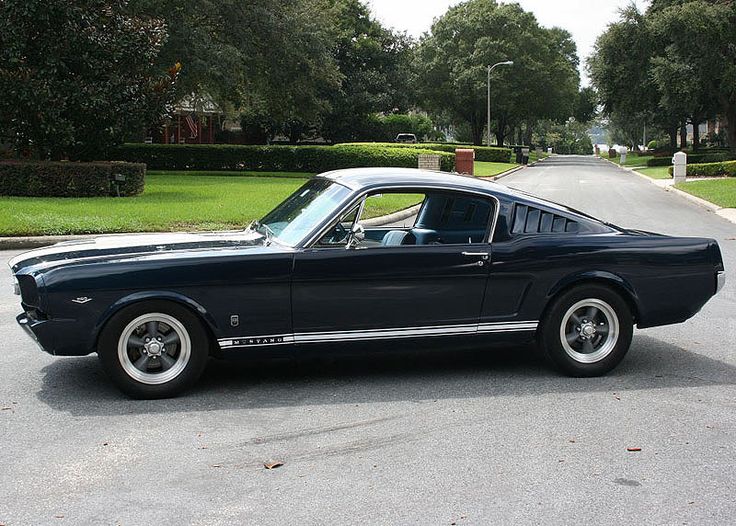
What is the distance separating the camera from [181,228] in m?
16.0

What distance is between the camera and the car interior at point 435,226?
608 centimetres

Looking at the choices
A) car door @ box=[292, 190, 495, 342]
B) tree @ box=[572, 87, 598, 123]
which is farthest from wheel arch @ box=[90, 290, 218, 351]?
tree @ box=[572, 87, 598, 123]

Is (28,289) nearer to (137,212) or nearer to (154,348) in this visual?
(154,348)

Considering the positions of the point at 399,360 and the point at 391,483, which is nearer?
the point at 391,483

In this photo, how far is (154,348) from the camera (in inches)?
223

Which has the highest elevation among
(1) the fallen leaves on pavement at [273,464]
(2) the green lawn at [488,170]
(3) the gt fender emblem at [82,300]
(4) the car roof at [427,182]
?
(4) the car roof at [427,182]

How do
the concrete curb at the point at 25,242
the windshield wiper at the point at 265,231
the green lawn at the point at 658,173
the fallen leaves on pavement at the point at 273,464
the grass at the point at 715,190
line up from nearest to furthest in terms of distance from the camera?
1. the fallen leaves on pavement at the point at 273,464
2. the windshield wiper at the point at 265,231
3. the concrete curb at the point at 25,242
4. the grass at the point at 715,190
5. the green lawn at the point at 658,173

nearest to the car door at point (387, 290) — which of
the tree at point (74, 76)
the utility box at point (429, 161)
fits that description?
the tree at point (74, 76)

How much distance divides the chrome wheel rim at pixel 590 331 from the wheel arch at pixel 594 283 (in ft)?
0.45

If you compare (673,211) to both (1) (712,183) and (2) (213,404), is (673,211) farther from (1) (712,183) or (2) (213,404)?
(2) (213,404)

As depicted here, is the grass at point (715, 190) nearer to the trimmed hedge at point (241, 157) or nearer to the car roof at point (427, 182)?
the trimmed hedge at point (241, 157)

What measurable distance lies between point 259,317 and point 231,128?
65.8 metres

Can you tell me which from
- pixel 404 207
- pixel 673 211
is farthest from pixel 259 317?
pixel 673 211

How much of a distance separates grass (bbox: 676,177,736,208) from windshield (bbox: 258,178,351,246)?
1881 cm
